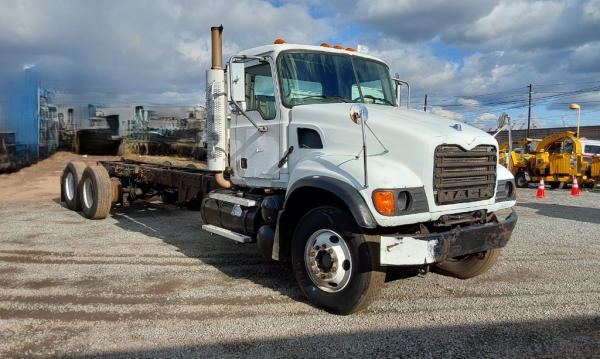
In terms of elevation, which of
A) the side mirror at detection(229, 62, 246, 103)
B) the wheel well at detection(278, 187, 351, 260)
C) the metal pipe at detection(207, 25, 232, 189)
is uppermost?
the metal pipe at detection(207, 25, 232, 189)

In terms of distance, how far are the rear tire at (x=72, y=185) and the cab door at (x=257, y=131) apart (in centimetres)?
577

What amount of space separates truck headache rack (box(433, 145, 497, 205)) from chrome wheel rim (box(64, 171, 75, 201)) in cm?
870

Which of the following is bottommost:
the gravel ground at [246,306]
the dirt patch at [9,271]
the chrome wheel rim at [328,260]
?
the gravel ground at [246,306]

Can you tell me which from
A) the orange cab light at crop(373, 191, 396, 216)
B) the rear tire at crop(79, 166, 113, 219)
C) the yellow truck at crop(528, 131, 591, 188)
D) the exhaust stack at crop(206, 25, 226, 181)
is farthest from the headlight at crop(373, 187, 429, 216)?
the yellow truck at crop(528, 131, 591, 188)

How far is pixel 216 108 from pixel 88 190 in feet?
16.7

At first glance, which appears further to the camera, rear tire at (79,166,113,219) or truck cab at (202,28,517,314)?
rear tire at (79,166,113,219)

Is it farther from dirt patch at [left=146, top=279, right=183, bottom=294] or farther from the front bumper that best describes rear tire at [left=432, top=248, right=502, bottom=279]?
dirt patch at [left=146, top=279, right=183, bottom=294]

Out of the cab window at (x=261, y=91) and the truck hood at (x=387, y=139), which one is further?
the cab window at (x=261, y=91)

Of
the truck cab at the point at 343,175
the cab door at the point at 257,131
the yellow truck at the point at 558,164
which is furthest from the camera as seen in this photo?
the yellow truck at the point at 558,164

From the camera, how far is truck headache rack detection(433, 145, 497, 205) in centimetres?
425

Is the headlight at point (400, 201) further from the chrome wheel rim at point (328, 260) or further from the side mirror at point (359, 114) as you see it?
the side mirror at point (359, 114)

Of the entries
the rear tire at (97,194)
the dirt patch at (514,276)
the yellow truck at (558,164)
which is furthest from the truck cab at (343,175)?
the yellow truck at (558,164)

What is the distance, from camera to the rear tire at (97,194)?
9148mm

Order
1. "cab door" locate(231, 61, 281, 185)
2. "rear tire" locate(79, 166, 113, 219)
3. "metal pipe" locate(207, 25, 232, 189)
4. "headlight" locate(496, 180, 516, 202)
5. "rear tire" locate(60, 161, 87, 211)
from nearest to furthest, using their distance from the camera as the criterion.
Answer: "headlight" locate(496, 180, 516, 202), "cab door" locate(231, 61, 281, 185), "metal pipe" locate(207, 25, 232, 189), "rear tire" locate(79, 166, 113, 219), "rear tire" locate(60, 161, 87, 211)
